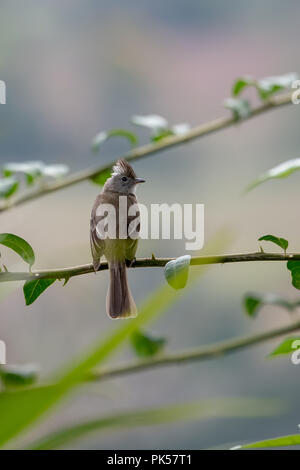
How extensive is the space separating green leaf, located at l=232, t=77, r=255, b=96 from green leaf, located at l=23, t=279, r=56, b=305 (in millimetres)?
476

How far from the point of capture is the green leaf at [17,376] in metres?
0.71

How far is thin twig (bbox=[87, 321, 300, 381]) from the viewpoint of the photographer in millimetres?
775

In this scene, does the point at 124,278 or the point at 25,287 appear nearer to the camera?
the point at 25,287

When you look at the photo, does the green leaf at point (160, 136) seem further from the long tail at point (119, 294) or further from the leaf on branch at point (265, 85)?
the long tail at point (119, 294)

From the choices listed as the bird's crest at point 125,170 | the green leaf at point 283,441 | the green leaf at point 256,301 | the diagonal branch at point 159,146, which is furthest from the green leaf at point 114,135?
the green leaf at point 283,441

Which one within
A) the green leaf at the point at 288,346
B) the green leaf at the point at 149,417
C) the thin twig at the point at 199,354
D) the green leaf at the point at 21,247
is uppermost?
the thin twig at the point at 199,354

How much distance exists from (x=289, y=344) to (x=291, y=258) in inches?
2.8

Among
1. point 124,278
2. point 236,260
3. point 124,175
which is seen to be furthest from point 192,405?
point 124,175

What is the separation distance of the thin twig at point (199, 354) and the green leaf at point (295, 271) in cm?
34

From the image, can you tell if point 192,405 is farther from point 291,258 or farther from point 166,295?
point 291,258

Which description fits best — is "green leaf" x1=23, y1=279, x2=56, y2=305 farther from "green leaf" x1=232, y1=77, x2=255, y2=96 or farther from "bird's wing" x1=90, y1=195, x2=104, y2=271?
"green leaf" x1=232, y1=77, x2=255, y2=96

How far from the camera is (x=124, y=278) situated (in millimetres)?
701

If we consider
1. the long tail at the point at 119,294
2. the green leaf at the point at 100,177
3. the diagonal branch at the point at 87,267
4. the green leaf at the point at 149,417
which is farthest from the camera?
the green leaf at the point at 100,177

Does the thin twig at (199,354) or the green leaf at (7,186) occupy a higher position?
the green leaf at (7,186)
